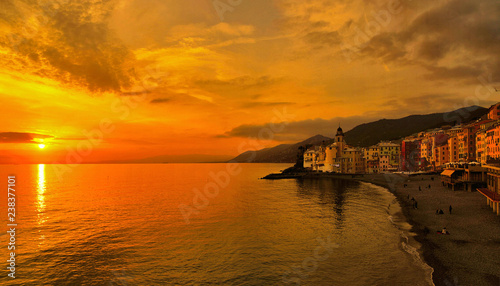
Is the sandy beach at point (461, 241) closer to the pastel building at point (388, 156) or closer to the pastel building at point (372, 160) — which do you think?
the pastel building at point (388, 156)

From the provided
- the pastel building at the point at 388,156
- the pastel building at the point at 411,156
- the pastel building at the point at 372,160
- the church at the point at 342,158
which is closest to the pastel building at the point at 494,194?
the church at the point at 342,158

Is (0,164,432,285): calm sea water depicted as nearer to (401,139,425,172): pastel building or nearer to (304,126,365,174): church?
(304,126,365,174): church

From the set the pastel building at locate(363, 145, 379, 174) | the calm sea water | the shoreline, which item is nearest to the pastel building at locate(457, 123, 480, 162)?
the pastel building at locate(363, 145, 379, 174)

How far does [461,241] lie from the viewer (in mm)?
32594

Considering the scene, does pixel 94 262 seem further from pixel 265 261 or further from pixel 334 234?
pixel 334 234

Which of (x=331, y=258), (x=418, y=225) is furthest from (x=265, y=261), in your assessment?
(x=418, y=225)

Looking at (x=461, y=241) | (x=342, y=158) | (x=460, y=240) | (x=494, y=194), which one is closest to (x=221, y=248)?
(x=461, y=241)

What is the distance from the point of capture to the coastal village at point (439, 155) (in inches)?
3157

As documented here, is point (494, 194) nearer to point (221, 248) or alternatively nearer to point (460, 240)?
point (460, 240)

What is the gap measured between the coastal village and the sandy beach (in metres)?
26.7

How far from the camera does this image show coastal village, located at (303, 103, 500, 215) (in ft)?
263

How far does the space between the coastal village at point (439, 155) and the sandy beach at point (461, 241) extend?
87.5ft

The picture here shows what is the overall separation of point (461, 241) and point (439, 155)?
413 ft

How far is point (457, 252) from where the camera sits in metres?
29.3
